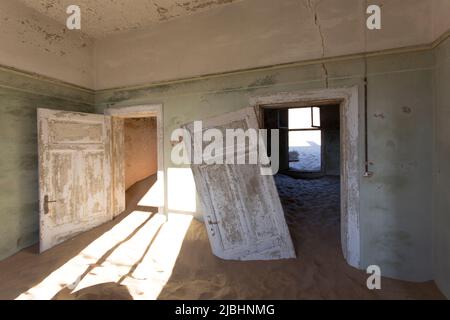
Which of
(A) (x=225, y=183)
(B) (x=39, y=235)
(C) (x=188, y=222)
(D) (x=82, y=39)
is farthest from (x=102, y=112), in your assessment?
(A) (x=225, y=183)

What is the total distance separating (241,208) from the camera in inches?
132

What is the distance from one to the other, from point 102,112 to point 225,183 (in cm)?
315

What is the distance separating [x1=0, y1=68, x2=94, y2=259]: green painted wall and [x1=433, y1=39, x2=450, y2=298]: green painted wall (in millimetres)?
5602

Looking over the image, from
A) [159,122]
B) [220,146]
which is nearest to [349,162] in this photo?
[220,146]

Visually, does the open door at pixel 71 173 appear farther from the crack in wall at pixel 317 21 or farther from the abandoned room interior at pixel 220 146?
the crack in wall at pixel 317 21

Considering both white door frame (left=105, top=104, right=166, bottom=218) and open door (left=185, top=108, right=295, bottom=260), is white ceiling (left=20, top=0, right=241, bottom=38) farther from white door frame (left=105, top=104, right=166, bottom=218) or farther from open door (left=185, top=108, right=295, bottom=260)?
open door (left=185, top=108, right=295, bottom=260)

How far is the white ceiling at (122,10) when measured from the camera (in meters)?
3.66

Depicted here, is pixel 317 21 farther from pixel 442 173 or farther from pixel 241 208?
pixel 241 208

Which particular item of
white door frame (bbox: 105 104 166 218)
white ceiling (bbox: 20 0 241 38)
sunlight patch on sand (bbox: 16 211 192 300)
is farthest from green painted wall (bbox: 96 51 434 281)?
sunlight patch on sand (bbox: 16 211 192 300)

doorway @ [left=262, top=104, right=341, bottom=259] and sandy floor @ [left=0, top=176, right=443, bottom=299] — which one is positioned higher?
doorway @ [left=262, top=104, right=341, bottom=259]

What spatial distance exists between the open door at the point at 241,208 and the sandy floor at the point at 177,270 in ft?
0.59

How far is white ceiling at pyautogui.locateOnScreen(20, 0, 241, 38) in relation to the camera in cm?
366
